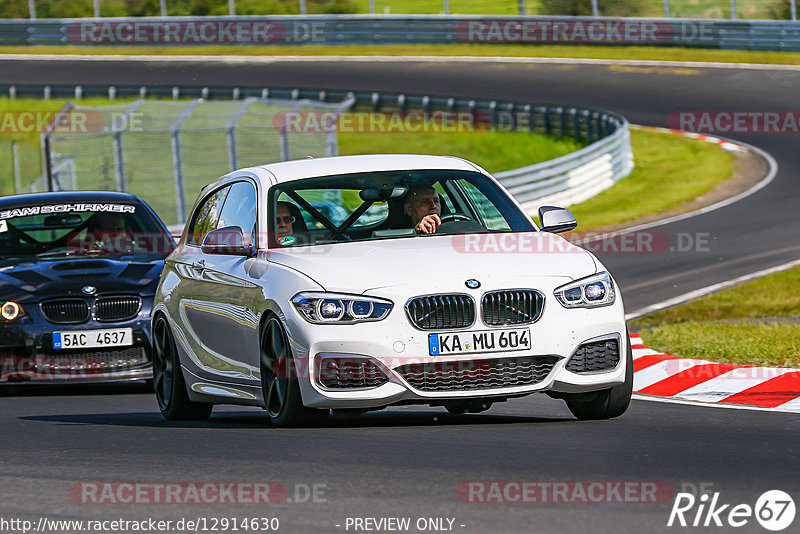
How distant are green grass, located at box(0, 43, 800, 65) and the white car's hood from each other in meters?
37.2

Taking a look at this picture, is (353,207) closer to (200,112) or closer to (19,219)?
(19,219)

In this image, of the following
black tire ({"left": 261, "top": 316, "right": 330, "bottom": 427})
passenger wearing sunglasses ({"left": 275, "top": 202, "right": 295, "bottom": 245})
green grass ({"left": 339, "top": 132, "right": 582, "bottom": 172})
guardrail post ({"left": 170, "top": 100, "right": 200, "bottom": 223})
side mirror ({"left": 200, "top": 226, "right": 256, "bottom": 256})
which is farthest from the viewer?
green grass ({"left": 339, "top": 132, "right": 582, "bottom": 172})

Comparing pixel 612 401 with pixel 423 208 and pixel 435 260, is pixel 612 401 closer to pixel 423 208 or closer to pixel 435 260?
pixel 435 260

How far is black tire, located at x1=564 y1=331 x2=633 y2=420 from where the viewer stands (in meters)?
8.00

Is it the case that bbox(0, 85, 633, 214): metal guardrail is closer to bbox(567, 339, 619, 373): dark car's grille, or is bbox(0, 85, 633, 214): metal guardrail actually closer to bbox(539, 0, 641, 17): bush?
bbox(539, 0, 641, 17): bush

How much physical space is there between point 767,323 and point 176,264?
6.44 m

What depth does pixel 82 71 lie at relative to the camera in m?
52.2

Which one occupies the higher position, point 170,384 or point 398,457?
point 398,457

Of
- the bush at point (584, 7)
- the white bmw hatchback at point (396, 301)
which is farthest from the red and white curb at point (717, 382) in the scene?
the bush at point (584, 7)

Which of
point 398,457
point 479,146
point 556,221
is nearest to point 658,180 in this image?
point 479,146

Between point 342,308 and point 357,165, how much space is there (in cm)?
155

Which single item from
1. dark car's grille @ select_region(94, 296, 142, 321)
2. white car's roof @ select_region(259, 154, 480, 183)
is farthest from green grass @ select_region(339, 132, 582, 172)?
white car's roof @ select_region(259, 154, 480, 183)

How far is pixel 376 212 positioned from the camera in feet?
28.3

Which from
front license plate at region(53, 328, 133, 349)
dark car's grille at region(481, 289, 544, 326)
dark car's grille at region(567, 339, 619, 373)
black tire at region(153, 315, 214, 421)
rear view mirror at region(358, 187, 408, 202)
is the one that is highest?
rear view mirror at region(358, 187, 408, 202)
